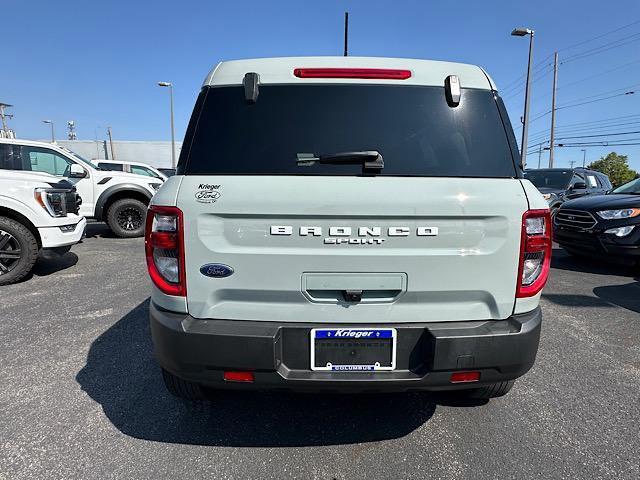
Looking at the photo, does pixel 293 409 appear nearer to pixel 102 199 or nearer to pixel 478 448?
pixel 478 448

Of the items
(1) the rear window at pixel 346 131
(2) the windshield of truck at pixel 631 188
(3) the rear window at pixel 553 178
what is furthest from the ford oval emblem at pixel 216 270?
(3) the rear window at pixel 553 178

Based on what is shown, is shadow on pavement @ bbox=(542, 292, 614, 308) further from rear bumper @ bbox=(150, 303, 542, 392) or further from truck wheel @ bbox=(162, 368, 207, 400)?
truck wheel @ bbox=(162, 368, 207, 400)

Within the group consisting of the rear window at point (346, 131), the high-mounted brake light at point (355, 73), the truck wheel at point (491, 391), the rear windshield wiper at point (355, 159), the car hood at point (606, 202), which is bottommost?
the truck wheel at point (491, 391)

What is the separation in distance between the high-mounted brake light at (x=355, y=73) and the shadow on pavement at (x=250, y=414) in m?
1.97

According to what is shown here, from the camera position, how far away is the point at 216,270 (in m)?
1.71

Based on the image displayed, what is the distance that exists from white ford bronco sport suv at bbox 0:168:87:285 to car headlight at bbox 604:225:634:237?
799 centimetres

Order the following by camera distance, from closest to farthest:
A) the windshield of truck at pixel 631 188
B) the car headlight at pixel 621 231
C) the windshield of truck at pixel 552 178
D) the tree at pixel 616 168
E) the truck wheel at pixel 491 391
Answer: the truck wheel at pixel 491 391 → the car headlight at pixel 621 231 → the windshield of truck at pixel 631 188 → the windshield of truck at pixel 552 178 → the tree at pixel 616 168

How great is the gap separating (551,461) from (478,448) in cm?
36

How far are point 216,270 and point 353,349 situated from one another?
0.74 m

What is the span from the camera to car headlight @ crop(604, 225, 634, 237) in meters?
5.49

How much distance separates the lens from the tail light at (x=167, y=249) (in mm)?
1704

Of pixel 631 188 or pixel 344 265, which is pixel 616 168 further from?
pixel 344 265

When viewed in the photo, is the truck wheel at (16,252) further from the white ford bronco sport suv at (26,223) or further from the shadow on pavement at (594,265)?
the shadow on pavement at (594,265)

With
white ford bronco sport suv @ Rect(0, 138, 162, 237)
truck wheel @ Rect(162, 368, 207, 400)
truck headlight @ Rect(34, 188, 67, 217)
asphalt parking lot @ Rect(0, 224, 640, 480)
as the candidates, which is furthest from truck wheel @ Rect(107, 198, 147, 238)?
truck wheel @ Rect(162, 368, 207, 400)
